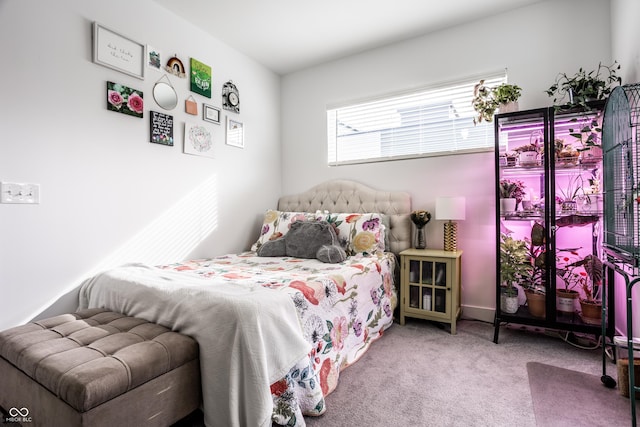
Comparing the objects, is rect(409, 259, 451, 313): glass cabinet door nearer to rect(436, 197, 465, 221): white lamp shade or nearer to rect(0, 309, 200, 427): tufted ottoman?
rect(436, 197, 465, 221): white lamp shade

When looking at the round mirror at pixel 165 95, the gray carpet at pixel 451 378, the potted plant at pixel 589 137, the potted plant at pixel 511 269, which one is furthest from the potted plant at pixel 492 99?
the round mirror at pixel 165 95

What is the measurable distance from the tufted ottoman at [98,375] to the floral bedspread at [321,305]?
16.8 inches

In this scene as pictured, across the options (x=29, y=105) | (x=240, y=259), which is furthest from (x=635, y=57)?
(x=29, y=105)

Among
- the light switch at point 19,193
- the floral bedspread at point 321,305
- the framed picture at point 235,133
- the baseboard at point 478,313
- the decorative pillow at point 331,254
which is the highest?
the framed picture at point 235,133

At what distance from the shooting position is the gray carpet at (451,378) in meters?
1.58

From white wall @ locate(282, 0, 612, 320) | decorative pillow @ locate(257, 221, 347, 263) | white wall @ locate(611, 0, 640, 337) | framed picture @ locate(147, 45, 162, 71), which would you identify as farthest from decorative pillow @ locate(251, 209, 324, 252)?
white wall @ locate(611, 0, 640, 337)

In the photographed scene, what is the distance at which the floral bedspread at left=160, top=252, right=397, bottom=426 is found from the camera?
154cm

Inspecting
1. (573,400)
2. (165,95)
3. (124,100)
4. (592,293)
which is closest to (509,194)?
(592,293)

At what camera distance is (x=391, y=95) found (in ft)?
10.8

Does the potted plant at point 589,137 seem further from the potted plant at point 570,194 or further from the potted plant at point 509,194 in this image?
the potted plant at point 509,194

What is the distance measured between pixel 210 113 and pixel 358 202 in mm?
1665

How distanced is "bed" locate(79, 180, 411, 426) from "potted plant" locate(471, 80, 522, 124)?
1247 mm

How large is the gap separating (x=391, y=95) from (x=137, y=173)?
2.43 metres

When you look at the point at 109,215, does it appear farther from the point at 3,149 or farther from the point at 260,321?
the point at 260,321
